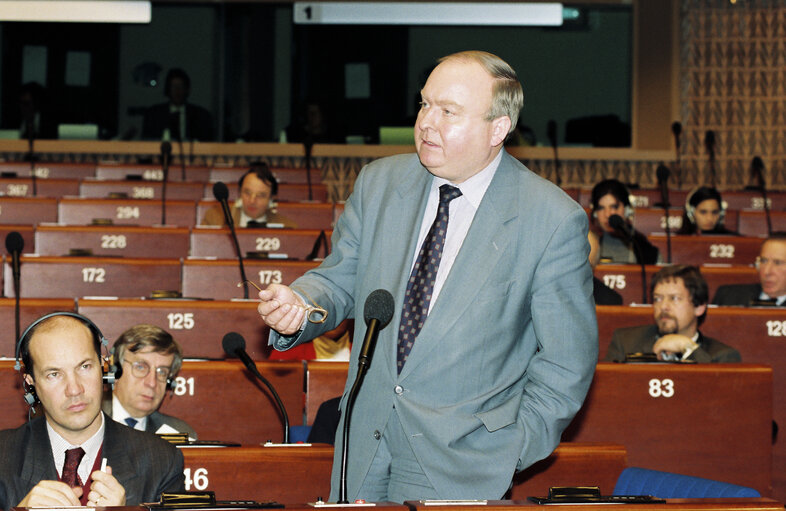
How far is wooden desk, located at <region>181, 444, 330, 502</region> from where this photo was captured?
3107 millimetres

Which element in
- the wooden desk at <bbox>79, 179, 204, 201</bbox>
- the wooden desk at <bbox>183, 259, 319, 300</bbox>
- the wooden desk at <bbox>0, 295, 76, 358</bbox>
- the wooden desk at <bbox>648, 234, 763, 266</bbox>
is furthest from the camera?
the wooden desk at <bbox>79, 179, 204, 201</bbox>

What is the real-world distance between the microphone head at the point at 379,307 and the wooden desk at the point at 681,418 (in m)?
2.04

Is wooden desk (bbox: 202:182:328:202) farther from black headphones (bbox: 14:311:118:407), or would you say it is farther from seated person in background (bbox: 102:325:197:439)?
black headphones (bbox: 14:311:118:407)

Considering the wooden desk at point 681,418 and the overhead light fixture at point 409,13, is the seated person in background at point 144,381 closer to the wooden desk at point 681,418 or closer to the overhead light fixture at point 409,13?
the wooden desk at point 681,418

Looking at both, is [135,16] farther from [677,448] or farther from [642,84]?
[677,448]

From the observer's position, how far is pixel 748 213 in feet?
28.7

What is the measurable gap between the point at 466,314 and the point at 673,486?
852mm

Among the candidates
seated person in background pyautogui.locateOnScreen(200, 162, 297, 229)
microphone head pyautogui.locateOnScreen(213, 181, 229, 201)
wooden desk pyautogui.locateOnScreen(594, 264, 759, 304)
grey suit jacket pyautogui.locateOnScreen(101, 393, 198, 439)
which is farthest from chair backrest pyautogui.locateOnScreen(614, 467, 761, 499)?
seated person in background pyautogui.locateOnScreen(200, 162, 297, 229)

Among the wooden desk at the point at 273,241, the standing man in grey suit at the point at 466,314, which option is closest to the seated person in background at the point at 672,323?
the wooden desk at the point at 273,241

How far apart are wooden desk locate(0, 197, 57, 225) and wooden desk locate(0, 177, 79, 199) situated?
1285 millimetres

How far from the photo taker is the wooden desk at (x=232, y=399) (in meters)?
4.21

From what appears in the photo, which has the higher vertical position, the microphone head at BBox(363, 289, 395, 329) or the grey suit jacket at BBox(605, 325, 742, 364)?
the microphone head at BBox(363, 289, 395, 329)

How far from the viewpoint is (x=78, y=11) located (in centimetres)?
1209

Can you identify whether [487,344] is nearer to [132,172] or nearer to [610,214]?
[610,214]
